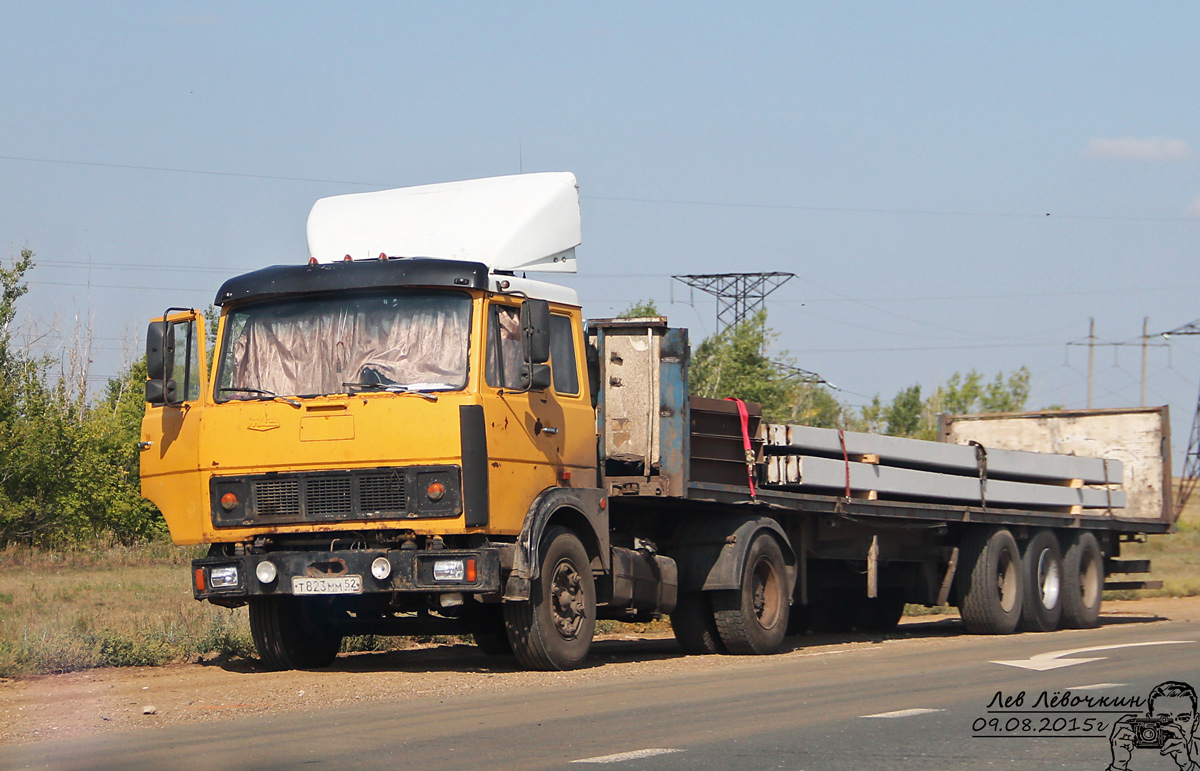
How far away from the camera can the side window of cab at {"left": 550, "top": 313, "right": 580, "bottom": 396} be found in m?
11.1

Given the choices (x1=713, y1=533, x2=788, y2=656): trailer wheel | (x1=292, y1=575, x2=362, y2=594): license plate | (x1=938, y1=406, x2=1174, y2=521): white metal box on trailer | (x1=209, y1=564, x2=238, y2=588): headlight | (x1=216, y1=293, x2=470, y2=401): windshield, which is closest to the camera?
(x1=292, y1=575, x2=362, y2=594): license plate

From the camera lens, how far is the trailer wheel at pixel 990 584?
16.4 metres

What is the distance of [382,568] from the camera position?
Answer: 987cm

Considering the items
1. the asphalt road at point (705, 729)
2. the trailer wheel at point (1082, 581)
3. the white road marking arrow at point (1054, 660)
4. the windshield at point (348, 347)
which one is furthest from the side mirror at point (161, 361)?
the trailer wheel at point (1082, 581)

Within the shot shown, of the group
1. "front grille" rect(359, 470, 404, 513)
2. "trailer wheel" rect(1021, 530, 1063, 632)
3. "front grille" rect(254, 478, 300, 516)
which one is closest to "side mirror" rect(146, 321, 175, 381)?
"front grille" rect(254, 478, 300, 516)

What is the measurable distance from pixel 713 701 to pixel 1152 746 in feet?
8.96

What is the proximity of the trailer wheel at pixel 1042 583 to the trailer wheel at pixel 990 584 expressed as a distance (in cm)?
25

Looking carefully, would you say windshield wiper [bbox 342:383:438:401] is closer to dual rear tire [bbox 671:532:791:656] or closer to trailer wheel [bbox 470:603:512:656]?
trailer wheel [bbox 470:603:512:656]

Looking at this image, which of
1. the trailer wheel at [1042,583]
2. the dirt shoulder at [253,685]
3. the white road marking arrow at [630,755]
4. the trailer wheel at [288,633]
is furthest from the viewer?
the trailer wheel at [1042,583]

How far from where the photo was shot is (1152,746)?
705 centimetres

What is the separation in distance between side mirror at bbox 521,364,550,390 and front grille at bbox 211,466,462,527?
0.88 meters

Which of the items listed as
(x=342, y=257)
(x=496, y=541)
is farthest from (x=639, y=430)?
(x=342, y=257)

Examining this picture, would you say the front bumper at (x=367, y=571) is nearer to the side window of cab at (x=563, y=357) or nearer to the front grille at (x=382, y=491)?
the front grille at (x=382, y=491)

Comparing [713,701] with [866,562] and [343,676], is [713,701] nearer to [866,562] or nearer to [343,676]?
[343,676]
